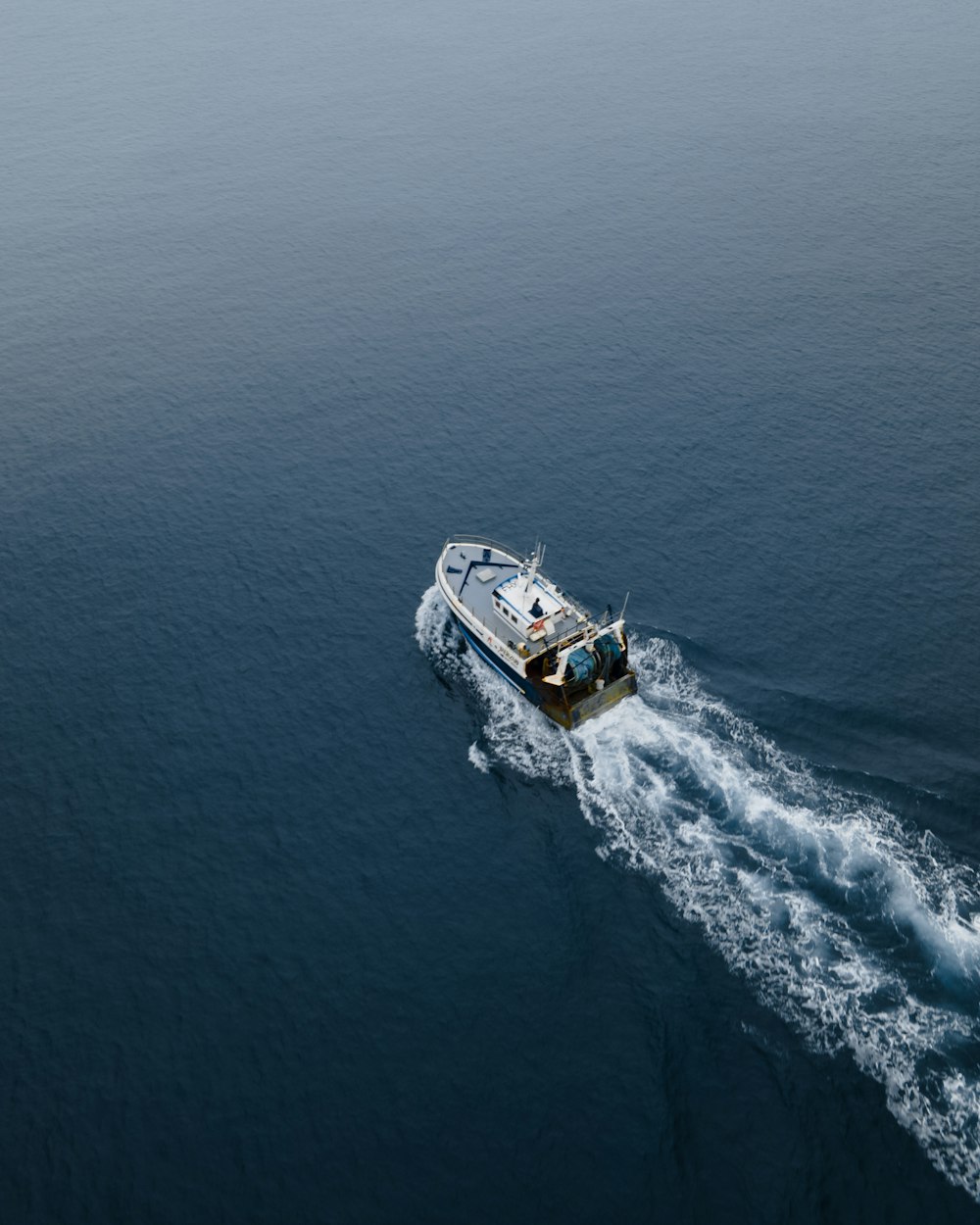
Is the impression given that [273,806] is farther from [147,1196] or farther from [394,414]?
[394,414]

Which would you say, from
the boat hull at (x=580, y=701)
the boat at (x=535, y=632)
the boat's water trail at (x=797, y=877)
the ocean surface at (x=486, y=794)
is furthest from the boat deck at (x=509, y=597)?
the boat's water trail at (x=797, y=877)

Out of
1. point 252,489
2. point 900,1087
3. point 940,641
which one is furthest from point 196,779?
point 940,641

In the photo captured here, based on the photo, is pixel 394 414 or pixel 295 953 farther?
pixel 394 414

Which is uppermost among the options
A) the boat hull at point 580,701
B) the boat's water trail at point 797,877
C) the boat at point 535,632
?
the boat at point 535,632

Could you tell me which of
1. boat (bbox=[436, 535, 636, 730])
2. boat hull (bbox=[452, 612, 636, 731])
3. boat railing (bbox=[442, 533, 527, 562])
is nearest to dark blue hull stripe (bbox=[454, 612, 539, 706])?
boat hull (bbox=[452, 612, 636, 731])

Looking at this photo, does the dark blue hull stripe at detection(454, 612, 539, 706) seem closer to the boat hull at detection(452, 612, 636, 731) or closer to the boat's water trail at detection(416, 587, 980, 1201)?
the boat hull at detection(452, 612, 636, 731)

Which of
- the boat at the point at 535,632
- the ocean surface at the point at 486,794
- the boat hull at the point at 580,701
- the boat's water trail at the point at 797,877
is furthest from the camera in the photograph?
the boat at the point at 535,632

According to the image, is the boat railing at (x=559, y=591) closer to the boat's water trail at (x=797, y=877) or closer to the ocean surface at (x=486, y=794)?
the ocean surface at (x=486, y=794)
